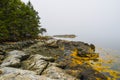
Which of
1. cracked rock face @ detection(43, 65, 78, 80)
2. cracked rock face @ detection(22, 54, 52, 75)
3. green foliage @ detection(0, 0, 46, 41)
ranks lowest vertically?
cracked rock face @ detection(43, 65, 78, 80)

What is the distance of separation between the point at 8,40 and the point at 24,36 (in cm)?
783

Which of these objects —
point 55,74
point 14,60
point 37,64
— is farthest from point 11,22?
point 55,74

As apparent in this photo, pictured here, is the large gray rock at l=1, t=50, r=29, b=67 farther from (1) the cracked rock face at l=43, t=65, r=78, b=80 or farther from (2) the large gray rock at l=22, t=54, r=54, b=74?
(1) the cracked rock face at l=43, t=65, r=78, b=80

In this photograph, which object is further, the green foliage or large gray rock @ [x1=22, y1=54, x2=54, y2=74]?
the green foliage

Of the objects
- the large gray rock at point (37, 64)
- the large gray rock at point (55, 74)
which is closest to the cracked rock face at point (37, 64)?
the large gray rock at point (37, 64)

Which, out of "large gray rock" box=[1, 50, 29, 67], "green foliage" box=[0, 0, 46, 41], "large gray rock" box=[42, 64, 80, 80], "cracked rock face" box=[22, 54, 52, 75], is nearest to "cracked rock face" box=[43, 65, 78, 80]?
"large gray rock" box=[42, 64, 80, 80]

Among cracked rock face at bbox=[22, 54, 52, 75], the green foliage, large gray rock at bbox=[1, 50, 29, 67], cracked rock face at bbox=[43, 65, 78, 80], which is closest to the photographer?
cracked rock face at bbox=[43, 65, 78, 80]

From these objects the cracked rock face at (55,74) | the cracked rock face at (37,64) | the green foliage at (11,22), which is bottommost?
the cracked rock face at (55,74)

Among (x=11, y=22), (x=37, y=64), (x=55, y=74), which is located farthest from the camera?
(x=11, y=22)

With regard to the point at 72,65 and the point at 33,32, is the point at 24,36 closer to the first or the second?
the point at 33,32

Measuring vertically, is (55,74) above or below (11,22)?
below

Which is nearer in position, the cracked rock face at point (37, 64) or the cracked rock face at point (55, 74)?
the cracked rock face at point (55, 74)

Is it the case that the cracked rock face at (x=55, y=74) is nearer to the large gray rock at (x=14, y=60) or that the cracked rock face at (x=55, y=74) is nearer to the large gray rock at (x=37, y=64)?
the large gray rock at (x=37, y=64)

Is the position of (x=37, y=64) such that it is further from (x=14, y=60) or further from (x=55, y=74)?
(x=55, y=74)
